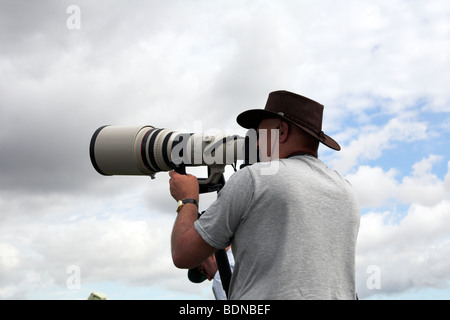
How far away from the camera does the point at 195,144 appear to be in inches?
177

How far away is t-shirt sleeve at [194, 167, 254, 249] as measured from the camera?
2.87 metres

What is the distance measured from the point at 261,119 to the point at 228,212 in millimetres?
970

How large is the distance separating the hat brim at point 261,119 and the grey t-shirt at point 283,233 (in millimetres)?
387

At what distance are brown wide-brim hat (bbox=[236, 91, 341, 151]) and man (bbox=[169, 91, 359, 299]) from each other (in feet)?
0.97

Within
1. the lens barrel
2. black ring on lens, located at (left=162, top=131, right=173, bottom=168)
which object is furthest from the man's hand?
black ring on lens, located at (left=162, top=131, right=173, bottom=168)

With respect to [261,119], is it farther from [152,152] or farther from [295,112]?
[152,152]

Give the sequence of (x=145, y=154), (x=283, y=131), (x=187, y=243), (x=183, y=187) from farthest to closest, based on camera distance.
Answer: (x=145, y=154) < (x=183, y=187) < (x=283, y=131) < (x=187, y=243)

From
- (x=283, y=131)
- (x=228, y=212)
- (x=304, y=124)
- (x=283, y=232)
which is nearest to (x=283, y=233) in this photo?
(x=283, y=232)

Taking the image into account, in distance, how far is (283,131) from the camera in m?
3.34

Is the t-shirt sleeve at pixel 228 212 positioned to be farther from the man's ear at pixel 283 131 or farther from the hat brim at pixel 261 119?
the hat brim at pixel 261 119

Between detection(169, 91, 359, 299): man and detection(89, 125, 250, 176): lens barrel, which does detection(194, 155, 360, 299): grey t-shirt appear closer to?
detection(169, 91, 359, 299): man
